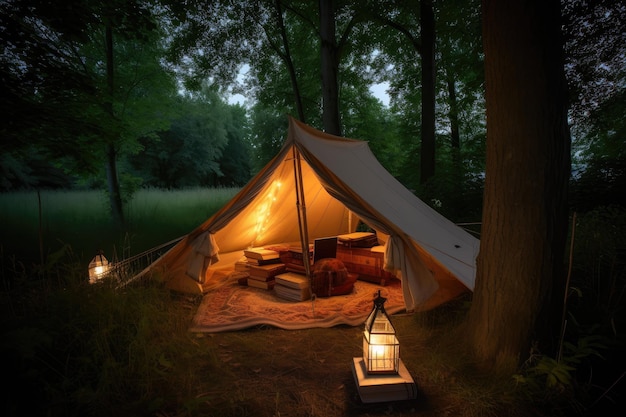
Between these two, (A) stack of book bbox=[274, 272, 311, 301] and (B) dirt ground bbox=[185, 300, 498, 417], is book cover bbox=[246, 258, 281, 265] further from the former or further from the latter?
(B) dirt ground bbox=[185, 300, 498, 417]

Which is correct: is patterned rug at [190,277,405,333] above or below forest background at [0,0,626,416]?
below

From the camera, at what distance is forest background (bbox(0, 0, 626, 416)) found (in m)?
3.08

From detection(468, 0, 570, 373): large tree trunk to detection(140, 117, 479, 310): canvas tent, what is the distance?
87cm

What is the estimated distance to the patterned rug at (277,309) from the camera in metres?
3.23

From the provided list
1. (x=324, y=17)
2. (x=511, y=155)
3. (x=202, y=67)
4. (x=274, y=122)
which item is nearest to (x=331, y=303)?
(x=511, y=155)

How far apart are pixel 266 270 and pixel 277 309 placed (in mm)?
793

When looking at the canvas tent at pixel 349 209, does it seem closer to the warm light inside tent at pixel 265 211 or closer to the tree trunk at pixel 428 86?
the warm light inside tent at pixel 265 211

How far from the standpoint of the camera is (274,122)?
1639 centimetres

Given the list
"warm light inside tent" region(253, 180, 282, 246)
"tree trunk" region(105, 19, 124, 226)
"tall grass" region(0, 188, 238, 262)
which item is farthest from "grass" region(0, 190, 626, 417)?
"tree trunk" region(105, 19, 124, 226)

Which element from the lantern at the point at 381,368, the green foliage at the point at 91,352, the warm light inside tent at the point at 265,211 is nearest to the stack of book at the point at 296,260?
the warm light inside tent at the point at 265,211

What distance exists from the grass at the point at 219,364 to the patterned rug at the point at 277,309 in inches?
6.1

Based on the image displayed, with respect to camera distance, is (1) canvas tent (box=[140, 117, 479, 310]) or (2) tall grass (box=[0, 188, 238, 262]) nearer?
(1) canvas tent (box=[140, 117, 479, 310])

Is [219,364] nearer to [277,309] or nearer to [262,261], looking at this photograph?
[277,309]

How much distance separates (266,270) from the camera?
4328 mm
